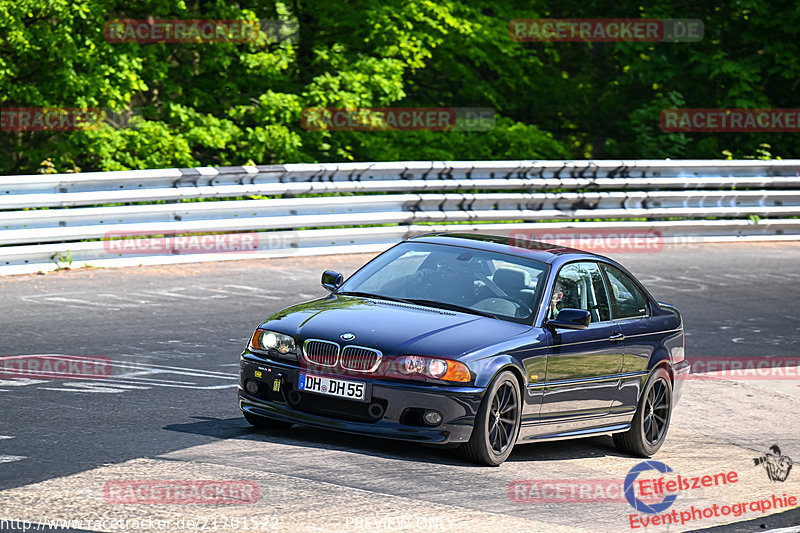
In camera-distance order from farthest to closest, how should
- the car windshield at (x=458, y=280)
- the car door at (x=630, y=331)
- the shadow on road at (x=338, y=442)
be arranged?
the car door at (x=630, y=331) < the car windshield at (x=458, y=280) < the shadow on road at (x=338, y=442)

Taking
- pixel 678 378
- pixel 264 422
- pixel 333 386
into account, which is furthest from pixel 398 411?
pixel 678 378

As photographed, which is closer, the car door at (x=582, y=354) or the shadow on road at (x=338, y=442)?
the shadow on road at (x=338, y=442)

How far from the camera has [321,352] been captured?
7.84m

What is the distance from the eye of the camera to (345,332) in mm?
7875

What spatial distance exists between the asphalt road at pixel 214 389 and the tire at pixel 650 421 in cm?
15

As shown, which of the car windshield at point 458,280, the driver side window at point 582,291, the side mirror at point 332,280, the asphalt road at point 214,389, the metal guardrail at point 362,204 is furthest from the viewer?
the metal guardrail at point 362,204

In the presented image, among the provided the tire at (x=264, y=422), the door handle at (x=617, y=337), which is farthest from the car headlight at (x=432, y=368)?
the door handle at (x=617, y=337)

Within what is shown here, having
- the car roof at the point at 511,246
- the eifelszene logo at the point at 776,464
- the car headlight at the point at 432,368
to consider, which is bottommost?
the eifelszene logo at the point at 776,464

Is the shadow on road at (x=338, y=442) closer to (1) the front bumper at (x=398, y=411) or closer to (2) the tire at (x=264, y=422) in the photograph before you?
(2) the tire at (x=264, y=422)

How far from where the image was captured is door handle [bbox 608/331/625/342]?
9.01m

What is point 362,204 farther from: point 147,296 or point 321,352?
point 321,352

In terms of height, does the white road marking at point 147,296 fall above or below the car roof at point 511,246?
below

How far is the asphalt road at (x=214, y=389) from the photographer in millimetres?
7047

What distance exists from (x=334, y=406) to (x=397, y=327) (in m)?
0.61
